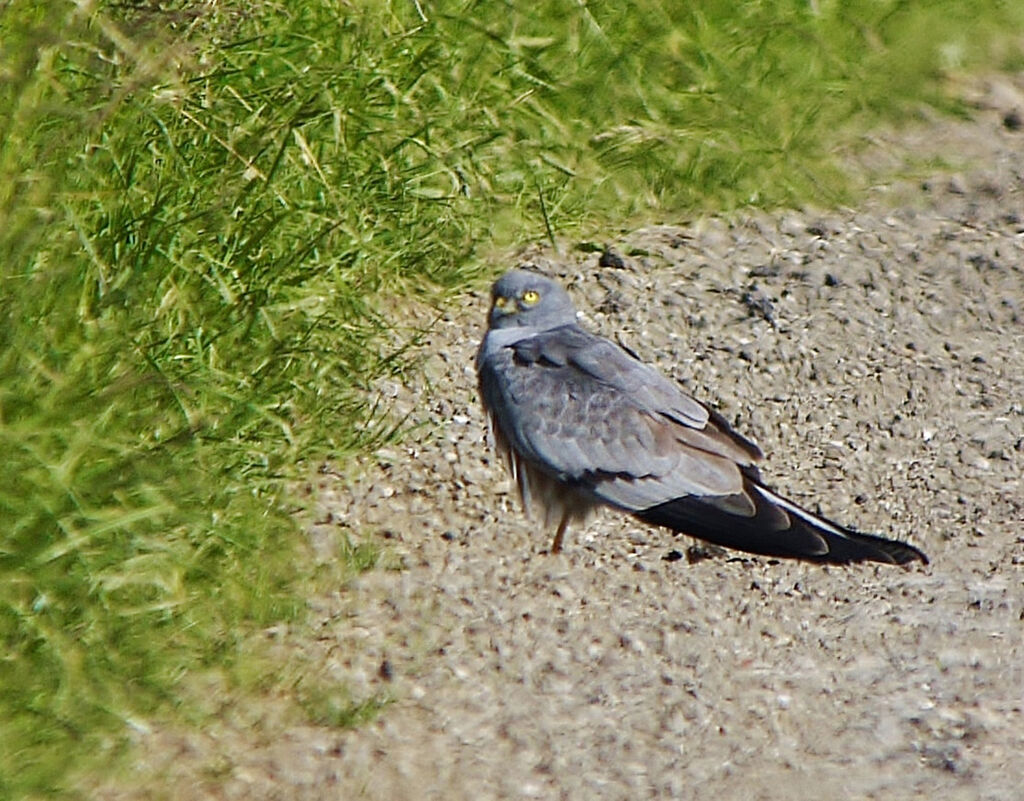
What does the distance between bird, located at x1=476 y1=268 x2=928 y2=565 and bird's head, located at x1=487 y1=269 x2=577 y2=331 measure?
0.17ft

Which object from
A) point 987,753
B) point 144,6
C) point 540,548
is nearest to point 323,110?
point 144,6

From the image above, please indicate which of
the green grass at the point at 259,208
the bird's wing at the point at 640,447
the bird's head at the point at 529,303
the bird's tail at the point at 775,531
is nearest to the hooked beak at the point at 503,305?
the bird's head at the point at 529,303

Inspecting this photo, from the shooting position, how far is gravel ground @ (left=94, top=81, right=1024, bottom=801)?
12.8ft

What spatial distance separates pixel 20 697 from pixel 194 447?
799 millimetres

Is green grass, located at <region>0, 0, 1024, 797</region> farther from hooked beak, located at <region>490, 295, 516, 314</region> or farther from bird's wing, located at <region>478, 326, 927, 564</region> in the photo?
bird's wing, located at <region>478, 326, 927, 564</region>

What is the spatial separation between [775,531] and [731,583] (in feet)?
0.89

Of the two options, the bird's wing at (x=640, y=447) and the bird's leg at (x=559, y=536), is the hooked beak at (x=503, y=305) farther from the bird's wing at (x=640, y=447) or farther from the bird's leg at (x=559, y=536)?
the bird's leg at (x=559, y=536)

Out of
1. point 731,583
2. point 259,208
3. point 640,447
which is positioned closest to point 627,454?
point 640,447

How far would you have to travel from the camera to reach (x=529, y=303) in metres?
5.32

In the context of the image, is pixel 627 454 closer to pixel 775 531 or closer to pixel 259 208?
pixel 775 531

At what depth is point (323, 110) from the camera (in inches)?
212

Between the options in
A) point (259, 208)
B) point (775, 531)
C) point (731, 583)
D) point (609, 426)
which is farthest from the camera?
point (259, 208)

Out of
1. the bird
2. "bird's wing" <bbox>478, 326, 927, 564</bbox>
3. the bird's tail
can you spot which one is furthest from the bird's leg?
the bird's tail

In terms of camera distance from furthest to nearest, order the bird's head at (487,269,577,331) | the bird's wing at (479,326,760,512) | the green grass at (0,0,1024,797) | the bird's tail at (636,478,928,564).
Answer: the bird's head at (487,269,577,331) → the bird's wing at (479,326,760,512) → the bird's tail at (636,478,928,564) → the green grass at (0,0,1024,797)
